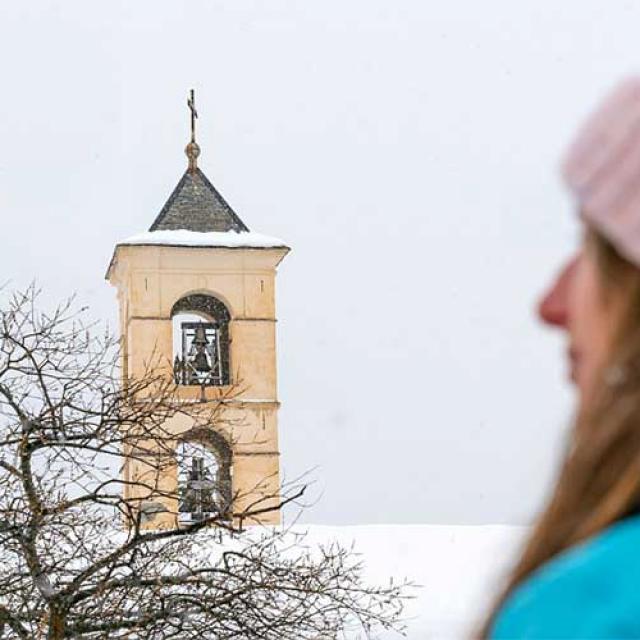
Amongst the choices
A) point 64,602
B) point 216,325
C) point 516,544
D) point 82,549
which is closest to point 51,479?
point 82,549

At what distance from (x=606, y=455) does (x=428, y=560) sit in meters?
19.8

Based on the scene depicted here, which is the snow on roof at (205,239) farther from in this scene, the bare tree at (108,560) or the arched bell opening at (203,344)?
the bare tree at (108,560)

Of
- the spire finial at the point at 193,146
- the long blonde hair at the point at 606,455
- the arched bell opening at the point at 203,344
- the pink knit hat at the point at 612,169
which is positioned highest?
the spire finial at the point at 193,146

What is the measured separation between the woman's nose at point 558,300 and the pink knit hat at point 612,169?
65 millimetres

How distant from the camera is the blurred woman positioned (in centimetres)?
80

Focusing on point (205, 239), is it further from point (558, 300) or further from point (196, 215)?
point (558, 300)

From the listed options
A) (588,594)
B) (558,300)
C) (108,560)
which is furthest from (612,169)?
(108,560)

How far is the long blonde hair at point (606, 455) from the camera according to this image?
2.80 feet

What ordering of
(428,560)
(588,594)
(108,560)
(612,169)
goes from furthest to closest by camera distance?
(428,560) → (108,560) → (612,169) → (588,594)

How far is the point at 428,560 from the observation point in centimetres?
2042

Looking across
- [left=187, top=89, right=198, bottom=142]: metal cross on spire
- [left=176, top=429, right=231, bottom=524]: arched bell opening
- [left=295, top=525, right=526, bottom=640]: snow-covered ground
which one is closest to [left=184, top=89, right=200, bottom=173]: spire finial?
[left=187, top=89, right=198, bottom=142]: metal cross on spire

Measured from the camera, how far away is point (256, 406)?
95.9 feet

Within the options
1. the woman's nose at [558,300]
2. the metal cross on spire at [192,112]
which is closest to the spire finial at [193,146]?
the metal cross on spire at [192,112]

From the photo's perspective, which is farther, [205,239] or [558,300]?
[205,239]
